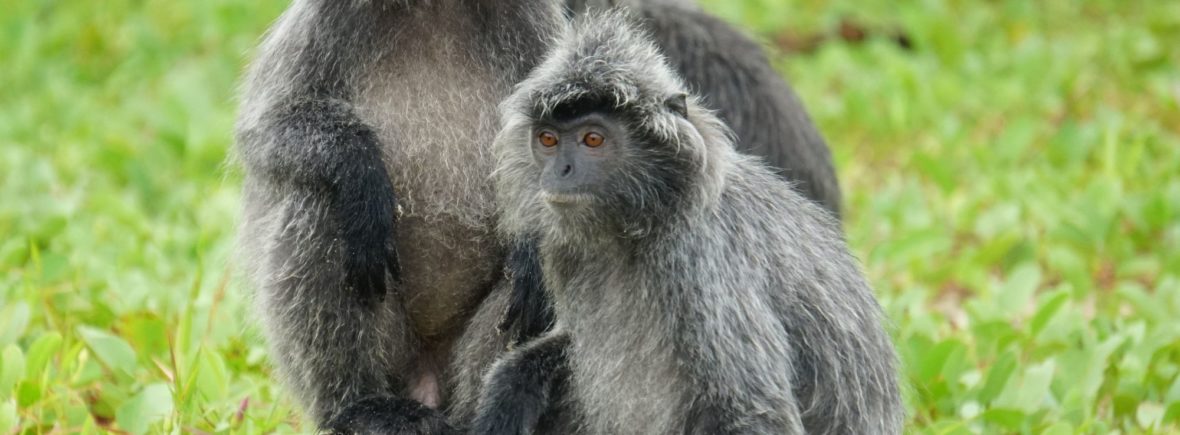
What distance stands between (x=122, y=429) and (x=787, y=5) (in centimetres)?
670

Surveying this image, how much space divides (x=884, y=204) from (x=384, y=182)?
335 cm

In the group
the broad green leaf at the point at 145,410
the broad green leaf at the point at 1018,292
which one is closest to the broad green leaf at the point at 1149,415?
the broad green leaf at the point at 1018,292

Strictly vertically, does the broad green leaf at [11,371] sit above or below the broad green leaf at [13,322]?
below

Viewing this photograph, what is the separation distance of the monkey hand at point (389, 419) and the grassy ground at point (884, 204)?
0.84ft

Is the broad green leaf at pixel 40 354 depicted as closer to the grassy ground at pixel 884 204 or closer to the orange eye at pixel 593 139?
the grassy ground at pixel 884 204

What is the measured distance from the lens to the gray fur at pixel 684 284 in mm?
3365

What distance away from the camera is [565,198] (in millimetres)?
3307

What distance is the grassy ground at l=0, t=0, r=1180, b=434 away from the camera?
444 centimetres

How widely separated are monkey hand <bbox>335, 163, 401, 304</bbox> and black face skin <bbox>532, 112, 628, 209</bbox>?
650mm

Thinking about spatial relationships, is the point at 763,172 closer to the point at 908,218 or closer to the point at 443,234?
the point at 443,234

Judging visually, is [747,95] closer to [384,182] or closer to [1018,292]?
[1018,292]

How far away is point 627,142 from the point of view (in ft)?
11.1

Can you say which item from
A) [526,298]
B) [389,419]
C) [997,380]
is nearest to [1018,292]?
[997,380]

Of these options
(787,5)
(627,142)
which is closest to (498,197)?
(627,142)
